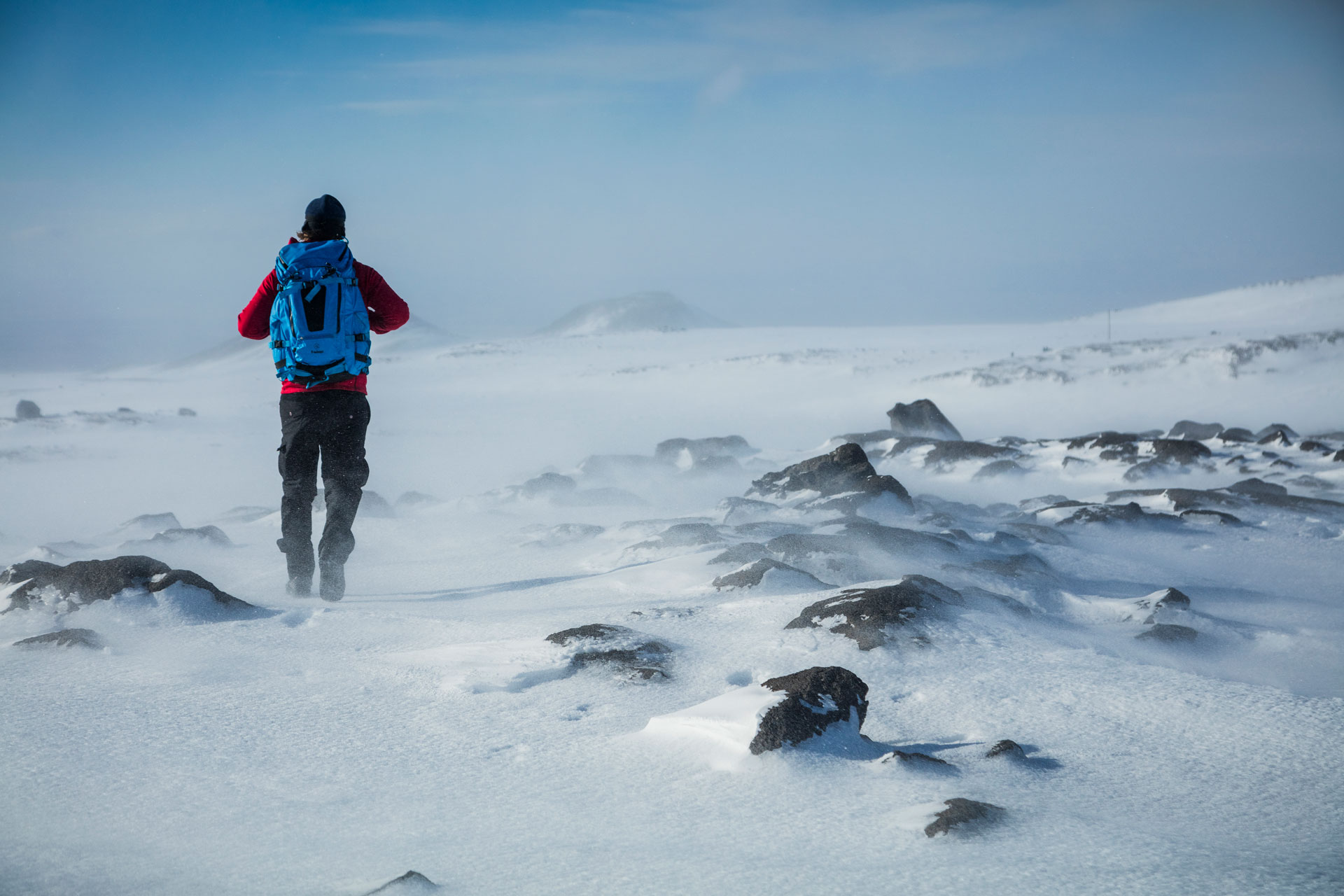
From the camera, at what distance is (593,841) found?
5.72 ft

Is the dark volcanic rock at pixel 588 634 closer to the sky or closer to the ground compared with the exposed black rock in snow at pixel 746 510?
closer to the sky

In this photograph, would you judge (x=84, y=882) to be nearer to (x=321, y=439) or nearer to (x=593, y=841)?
(x=593, y=841)

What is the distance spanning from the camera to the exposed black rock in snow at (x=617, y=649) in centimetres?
274

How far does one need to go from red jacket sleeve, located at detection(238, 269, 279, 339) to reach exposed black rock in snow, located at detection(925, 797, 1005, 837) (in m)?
3.36

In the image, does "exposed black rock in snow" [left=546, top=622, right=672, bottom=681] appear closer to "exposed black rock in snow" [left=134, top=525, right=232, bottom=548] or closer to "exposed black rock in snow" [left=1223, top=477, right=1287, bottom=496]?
"exposed black rock in snow" [left=134, top=525, right=232, bottom=548]

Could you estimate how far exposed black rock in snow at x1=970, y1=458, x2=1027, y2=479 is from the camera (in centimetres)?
867

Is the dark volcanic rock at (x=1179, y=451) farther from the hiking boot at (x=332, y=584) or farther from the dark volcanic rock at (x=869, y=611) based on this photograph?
the hiking boot at (x=332, y=584)

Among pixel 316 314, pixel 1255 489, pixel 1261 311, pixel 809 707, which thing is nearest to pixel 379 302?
pixel 316 314

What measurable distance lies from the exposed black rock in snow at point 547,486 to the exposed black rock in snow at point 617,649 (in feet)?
14.8

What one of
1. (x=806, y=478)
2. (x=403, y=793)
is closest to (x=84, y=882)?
(x=403, y=793)

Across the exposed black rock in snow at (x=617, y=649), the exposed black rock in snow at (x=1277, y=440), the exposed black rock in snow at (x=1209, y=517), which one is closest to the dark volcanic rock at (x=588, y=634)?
the exposed black rock in snow at (x=617, y=649)

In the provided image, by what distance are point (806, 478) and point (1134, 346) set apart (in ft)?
51.9

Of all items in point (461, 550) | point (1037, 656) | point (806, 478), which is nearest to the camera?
point (1037, 656)

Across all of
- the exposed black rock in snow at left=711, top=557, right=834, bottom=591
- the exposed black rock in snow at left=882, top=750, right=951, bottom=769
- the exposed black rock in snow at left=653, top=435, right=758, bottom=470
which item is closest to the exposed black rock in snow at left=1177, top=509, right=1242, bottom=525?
the exposed black rock in snow at left=711, top=557, right=834, bottom=591
